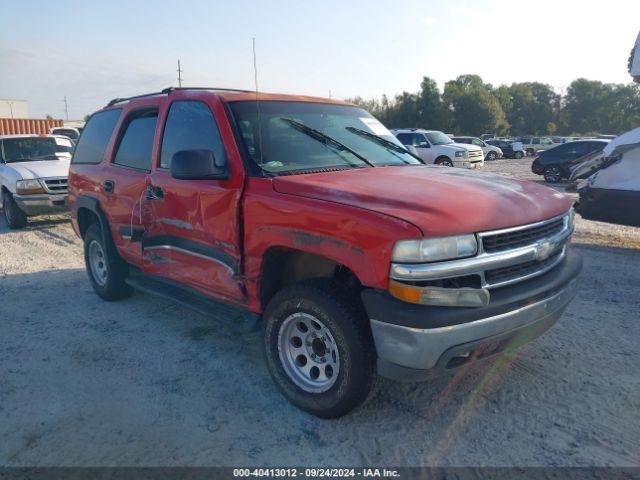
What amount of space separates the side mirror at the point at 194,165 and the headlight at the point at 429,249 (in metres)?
1.48

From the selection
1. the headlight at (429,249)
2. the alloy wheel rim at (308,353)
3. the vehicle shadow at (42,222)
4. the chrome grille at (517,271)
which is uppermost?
the headlight at (429,249)

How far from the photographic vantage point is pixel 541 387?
3508mm

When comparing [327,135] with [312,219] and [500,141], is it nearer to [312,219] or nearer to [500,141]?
[312,219]

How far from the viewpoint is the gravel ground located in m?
2.86

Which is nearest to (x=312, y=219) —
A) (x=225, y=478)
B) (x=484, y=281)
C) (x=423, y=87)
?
(x=484, y=281)

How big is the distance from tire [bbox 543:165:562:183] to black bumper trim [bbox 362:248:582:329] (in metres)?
17.5

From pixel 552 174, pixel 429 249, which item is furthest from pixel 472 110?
pixel 429 249

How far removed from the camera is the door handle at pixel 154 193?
4203mm

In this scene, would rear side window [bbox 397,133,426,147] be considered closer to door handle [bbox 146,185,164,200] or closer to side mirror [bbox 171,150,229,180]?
door handle [bbox 146,185,164,200]

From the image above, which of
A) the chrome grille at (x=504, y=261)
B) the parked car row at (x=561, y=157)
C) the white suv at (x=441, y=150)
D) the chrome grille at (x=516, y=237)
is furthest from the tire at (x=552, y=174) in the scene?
the chrome grille at (x=516, y=237)

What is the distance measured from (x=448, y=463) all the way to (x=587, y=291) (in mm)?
3580

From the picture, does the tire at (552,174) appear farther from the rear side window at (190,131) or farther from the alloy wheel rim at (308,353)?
the alloy wheel rim at (308,353)

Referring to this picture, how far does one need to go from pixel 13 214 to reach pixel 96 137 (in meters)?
5.37

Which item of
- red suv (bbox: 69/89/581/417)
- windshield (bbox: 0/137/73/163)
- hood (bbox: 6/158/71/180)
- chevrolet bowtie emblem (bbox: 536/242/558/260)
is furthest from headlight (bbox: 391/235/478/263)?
windshield (bbox: 0/137/73/163)
